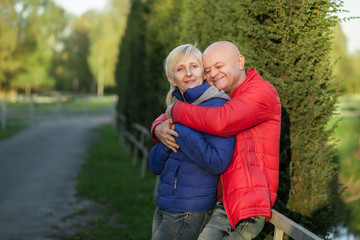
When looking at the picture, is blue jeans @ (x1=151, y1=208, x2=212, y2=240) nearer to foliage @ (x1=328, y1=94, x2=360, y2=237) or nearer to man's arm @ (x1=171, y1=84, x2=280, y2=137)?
man's arm @ (x1=171, y1=84, x2=280, y2=137)

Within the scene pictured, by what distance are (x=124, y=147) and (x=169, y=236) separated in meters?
11.8

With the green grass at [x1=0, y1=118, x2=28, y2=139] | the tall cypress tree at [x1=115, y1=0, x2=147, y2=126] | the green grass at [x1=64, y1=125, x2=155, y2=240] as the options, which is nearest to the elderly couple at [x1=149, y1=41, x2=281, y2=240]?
Answer: the green grass at [x1=64, y1=125, x2=155, y2=240]

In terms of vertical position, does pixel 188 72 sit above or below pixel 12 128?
above

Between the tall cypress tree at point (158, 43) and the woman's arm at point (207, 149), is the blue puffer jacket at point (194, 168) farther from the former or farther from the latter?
the tall cypress tree at point (158, 43)

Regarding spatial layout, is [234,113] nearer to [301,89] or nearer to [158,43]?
[301,89]

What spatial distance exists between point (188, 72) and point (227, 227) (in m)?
0.99

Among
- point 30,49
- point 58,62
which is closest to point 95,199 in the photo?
point 30,49

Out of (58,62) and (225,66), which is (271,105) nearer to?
(225,66)

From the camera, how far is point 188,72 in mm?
2609

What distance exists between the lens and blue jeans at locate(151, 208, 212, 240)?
243 cm

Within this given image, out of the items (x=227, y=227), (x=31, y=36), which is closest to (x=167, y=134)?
(x=227, y=227)

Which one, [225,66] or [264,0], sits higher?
[264,0]

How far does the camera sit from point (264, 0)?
3393 millimetres

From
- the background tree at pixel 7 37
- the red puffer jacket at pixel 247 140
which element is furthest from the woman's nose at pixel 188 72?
the background tree at pixel 7 37
